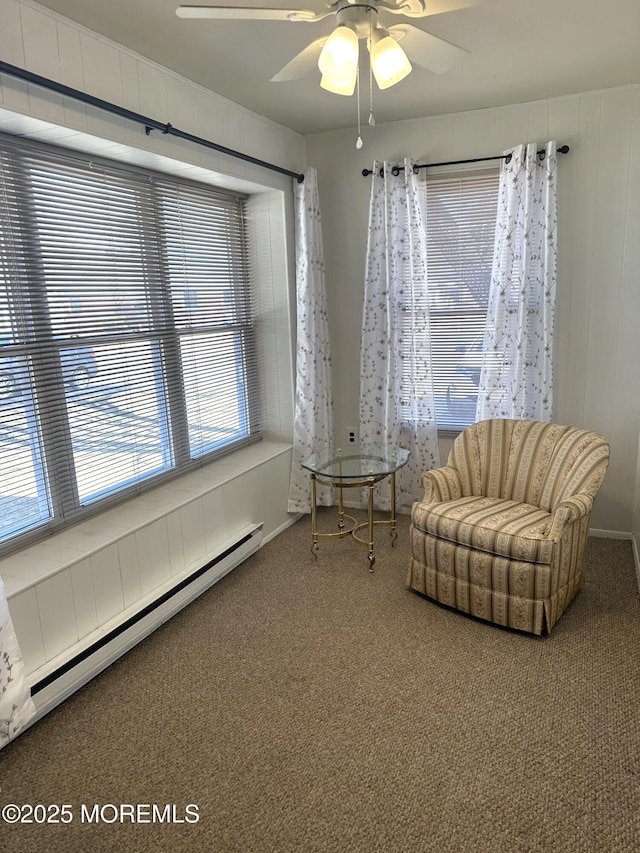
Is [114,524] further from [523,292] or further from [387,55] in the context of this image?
[523,292]

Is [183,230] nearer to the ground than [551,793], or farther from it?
farther from it

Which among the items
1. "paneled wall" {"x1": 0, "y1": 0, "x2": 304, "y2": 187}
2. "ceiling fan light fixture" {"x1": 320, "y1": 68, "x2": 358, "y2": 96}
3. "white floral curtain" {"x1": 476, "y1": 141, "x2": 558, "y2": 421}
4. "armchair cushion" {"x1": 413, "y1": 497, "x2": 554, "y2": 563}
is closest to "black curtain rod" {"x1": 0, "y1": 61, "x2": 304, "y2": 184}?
"paneled wall" {"x1": 0, "y1": 0, "x2": 304, "y2": 187}

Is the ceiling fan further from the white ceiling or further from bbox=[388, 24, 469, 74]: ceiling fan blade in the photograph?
the white ceiling

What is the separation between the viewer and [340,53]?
1.85 metres

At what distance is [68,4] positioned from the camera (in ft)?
7.00

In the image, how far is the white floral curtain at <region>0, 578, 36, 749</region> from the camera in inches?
76.1

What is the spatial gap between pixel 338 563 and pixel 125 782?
1.76 meters

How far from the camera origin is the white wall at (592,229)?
11.1 feet

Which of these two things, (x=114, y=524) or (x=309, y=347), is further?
(x=309, y=347)

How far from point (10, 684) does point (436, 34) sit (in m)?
3.00

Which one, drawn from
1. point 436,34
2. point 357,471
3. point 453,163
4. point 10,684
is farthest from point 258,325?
point 10,684

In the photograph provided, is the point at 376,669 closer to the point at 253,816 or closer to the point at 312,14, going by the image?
the point at 253,816

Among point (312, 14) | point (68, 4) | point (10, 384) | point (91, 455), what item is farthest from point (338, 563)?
point (68, 4)

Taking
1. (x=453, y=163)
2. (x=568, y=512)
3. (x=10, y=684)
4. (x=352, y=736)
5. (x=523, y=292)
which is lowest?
(x=352, y=736)
